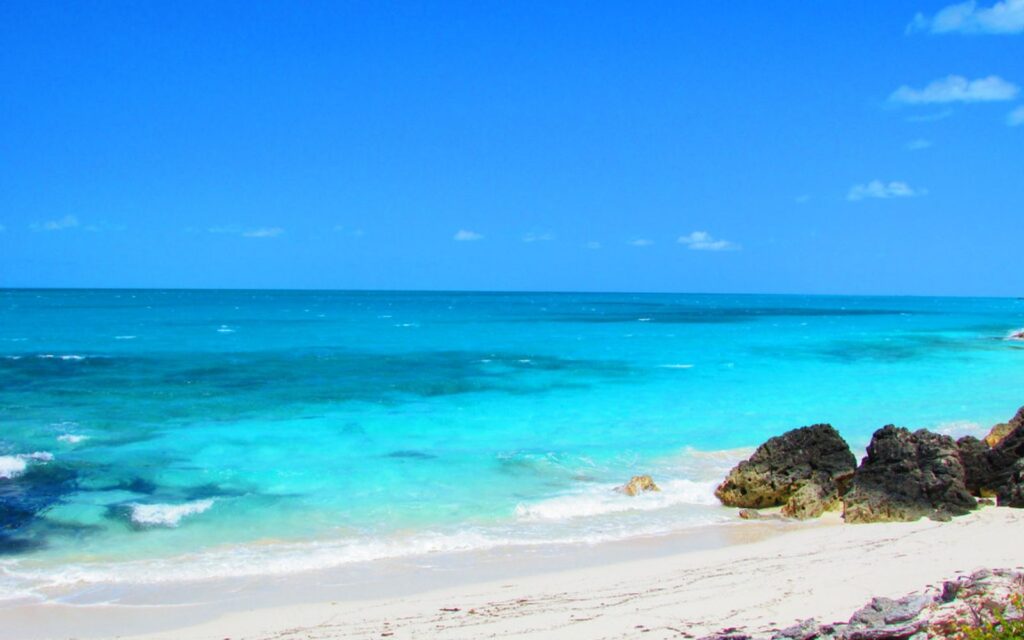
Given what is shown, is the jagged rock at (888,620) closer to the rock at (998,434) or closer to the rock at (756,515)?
the rock at (756,515)

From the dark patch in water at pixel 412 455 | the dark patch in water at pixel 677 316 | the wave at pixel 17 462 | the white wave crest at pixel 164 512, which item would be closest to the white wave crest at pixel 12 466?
the wave at pixel 17 462

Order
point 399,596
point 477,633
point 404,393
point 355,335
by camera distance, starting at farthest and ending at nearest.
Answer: point 355,335 < point 404,393 < point 399,596 < point 477,633

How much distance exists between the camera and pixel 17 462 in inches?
670

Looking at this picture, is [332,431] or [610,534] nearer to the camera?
[610,534]

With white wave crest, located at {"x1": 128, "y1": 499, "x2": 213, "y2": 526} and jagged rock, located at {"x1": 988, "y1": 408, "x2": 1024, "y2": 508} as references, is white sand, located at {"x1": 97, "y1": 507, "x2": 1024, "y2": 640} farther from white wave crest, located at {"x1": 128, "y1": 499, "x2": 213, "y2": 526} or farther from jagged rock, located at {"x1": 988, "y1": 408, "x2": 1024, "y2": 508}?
white wave crest, located at {"x1": 128, "y1": 499, "x2": 213, "y2": 526}

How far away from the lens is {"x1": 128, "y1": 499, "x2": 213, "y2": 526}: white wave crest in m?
13.5

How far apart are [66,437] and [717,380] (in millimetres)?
23703

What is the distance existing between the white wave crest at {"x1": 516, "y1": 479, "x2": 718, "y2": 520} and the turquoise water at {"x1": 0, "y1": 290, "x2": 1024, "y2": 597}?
56mm

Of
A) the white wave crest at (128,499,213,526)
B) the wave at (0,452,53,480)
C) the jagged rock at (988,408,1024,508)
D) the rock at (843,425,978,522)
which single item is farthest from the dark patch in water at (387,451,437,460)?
the jagged rock at (988,408,1024,508)

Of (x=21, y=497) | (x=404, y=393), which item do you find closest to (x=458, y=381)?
(x=404, y=393)

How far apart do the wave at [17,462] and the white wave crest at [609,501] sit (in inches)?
398

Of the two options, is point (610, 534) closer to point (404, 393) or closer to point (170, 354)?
point (404, 393)

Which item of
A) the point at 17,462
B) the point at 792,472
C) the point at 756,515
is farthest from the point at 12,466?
the point at 792,472

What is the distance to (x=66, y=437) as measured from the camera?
2002 centimetres
